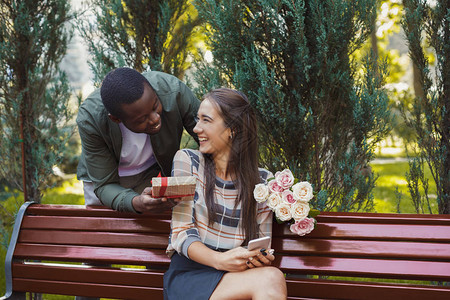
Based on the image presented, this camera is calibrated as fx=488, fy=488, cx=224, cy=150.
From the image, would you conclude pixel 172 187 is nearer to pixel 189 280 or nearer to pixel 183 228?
pixel 183 228

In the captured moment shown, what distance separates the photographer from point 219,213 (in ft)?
8.68

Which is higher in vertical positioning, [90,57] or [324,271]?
[90,57]

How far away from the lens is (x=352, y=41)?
3516 mm

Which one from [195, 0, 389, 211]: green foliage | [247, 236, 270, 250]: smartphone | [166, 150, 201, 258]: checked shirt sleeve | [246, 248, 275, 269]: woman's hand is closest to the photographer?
[247, 236, 270, 250]: smartphone

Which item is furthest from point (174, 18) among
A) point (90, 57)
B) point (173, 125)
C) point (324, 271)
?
point (324, 271)

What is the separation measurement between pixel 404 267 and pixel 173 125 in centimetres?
161

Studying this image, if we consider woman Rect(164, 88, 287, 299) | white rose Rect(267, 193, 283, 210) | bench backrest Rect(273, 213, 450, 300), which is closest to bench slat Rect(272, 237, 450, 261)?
bench backrest Rect(273, 213, 450, 300)

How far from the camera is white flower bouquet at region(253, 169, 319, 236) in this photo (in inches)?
103

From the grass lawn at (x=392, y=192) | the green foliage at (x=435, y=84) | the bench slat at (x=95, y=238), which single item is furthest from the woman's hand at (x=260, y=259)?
the grass lawn at (x=392, y=192)

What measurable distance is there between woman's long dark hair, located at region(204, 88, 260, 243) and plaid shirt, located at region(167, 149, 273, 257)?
0.03 m

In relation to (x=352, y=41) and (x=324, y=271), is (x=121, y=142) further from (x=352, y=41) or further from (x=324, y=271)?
(x=352, y=41)

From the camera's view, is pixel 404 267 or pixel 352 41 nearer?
pixel 404 267

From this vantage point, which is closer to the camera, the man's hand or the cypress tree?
the man's hand

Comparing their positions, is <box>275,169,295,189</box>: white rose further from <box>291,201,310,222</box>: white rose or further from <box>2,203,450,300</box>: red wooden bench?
<box>2,203,450,300</box>: red wooden bench
